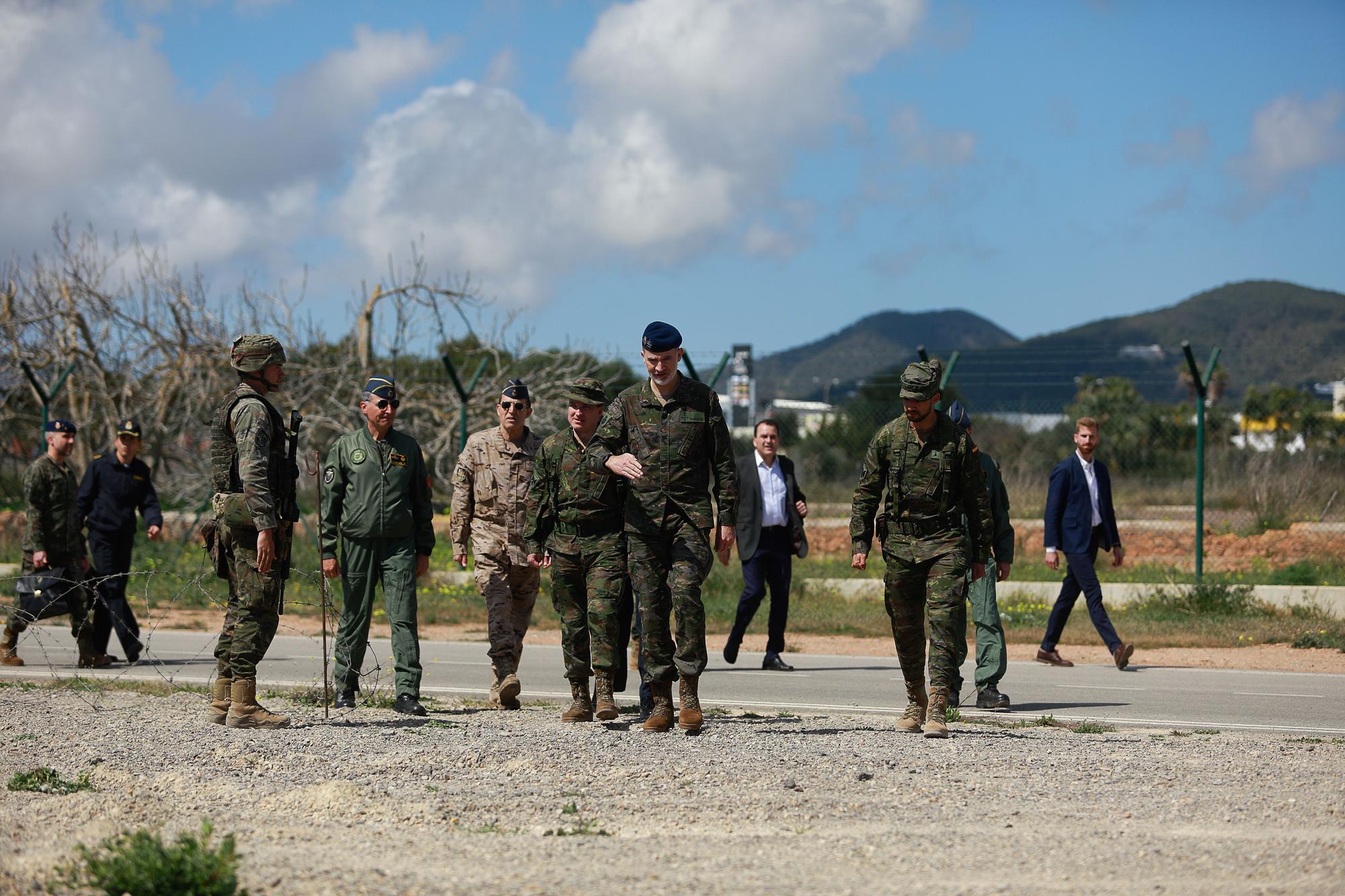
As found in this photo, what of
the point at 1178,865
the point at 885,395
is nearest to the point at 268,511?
the point at 1178,865

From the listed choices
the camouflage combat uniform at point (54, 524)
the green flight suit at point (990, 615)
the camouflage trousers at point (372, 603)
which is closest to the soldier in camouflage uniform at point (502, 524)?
the camouflage trousers at point (372, 603)

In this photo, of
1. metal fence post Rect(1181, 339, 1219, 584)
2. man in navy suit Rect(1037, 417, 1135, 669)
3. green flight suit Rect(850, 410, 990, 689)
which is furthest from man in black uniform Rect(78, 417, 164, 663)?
metal fence post Rect(1181, 339, 1219, 584)

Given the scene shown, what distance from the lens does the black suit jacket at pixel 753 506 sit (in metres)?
11.1

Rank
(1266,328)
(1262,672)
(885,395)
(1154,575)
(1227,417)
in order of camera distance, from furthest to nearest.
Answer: (1266,328) → (885,395) → (1227,417) → (1154,575) → (1262,672)

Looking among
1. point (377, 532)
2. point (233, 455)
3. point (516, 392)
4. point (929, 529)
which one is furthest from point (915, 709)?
point (233, 455)

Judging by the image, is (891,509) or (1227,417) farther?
(1227,417)

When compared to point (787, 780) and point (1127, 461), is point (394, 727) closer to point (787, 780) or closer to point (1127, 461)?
point (787, 780)

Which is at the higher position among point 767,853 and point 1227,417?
point 1227,417

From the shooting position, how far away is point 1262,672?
11.0 metres

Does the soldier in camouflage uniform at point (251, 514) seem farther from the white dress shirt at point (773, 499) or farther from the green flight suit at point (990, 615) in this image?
the white dress shirt at point (773, 499)

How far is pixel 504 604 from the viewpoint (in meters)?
8.72

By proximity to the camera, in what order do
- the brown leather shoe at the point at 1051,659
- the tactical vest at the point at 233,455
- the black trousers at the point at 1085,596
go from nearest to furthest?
the tactical vest at the point at 233,455 → the black trousers at the point at 1085,596 → the brown leather shoe at the point at 1051,659

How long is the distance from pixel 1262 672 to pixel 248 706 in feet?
25.3

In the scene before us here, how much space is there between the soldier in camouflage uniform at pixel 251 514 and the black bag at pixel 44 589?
3.45 meters
